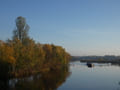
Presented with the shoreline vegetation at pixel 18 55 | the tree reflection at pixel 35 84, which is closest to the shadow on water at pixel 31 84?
the tree reflection at pixel 35 84

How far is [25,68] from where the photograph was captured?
45562mm

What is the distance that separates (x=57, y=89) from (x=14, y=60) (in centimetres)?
1554

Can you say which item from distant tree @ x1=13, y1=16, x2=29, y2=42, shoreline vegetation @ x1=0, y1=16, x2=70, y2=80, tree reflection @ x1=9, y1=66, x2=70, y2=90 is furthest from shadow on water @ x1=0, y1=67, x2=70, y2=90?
distant tree @ x1=13, y1=16, x2=29, y2=42

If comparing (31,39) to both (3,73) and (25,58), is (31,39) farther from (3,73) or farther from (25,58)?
(3,73)

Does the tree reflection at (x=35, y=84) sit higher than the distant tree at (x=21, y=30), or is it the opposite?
the distant tree at (x=21, y=30)

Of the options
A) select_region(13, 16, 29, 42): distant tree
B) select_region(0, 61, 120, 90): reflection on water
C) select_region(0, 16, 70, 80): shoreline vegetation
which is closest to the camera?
select_region(0, 61, 120, 90): reflection on water

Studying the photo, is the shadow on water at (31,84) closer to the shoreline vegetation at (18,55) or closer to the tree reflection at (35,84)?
the tree reflection at (35,84)

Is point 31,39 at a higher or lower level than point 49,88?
higher

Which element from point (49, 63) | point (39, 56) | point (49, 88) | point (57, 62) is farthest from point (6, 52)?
point (57, 62)

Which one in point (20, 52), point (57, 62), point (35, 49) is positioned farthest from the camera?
point (57, 62)

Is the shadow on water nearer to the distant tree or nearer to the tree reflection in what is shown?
the tree reflection

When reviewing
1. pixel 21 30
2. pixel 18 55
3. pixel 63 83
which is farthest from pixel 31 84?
pixel 21 30

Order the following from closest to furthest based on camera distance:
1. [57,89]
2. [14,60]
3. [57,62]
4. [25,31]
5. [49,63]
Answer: [57,89] < [14,60] < [25,31] < [49,63] < [57,62]

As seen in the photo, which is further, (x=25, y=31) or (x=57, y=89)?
(x=25, y=31)
